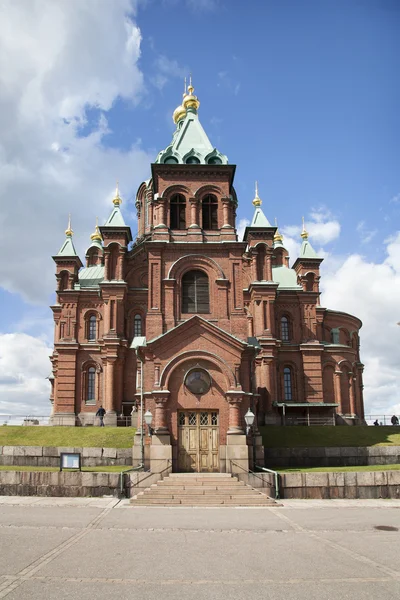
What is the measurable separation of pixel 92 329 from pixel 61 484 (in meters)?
24.9

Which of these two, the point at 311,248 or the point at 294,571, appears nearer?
the point at 294,571

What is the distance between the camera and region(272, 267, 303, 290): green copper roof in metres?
51.8

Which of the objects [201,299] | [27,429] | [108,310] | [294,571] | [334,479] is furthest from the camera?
[108,310]

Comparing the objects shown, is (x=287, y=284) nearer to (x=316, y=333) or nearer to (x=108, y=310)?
(x=316, y=333)

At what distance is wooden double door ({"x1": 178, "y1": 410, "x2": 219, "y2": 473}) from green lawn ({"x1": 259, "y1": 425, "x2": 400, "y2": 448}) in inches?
334

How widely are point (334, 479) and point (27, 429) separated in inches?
893

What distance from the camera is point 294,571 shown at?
11.5 metres

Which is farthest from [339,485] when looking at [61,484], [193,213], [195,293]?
[193,213]

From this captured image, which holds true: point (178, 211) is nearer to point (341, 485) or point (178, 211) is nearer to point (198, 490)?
point (198, 490)

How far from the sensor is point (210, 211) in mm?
32531

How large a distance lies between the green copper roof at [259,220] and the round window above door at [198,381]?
25370mm

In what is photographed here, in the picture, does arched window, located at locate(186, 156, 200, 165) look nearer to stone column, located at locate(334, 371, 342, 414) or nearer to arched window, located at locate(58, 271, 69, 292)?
arched window, located at locate(58, 271, 69, 292)

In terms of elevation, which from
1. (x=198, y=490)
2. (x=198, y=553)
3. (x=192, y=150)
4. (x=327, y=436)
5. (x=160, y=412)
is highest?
(x=192, y=150)

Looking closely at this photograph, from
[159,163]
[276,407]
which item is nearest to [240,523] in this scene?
[159,163]
